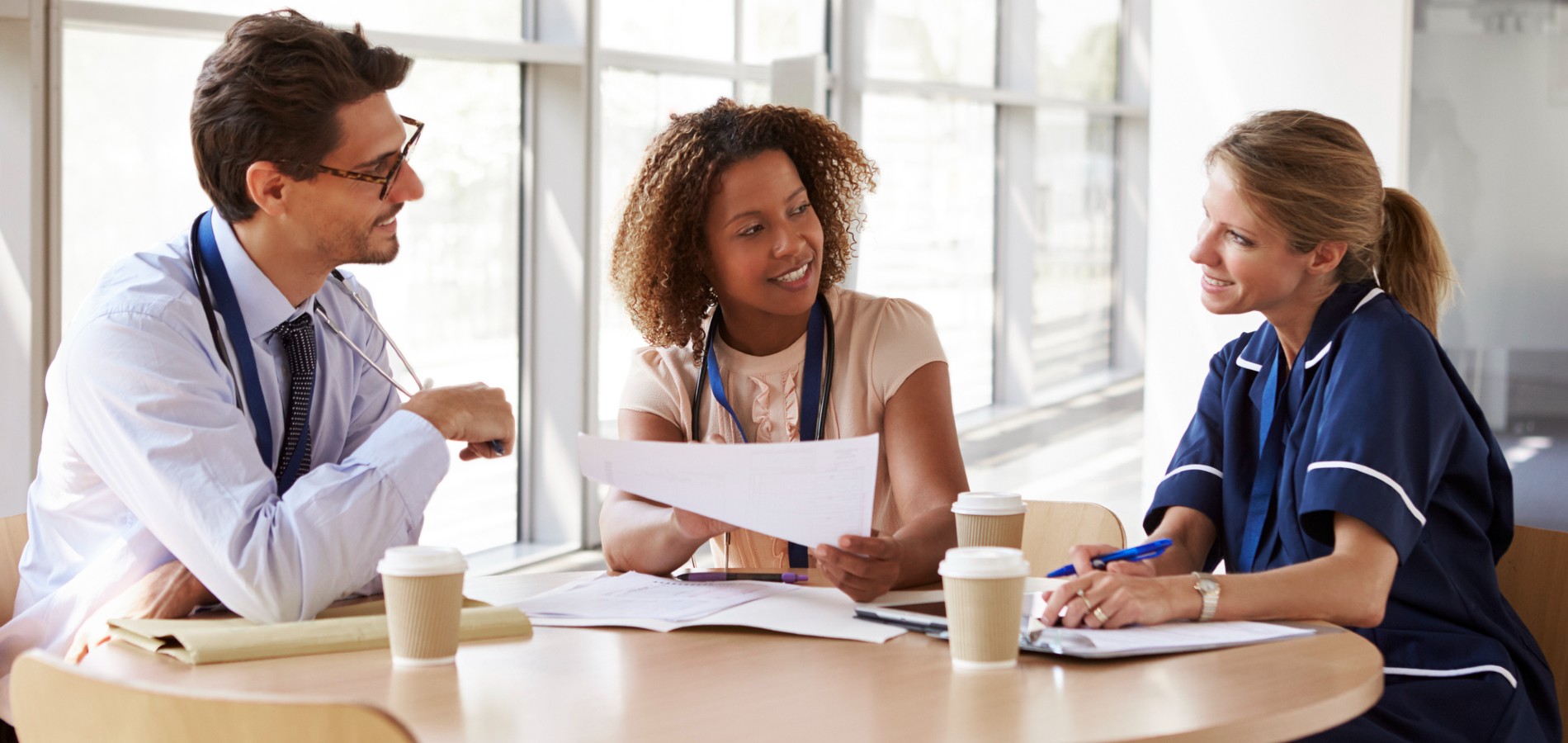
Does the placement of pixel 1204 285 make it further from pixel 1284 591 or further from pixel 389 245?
pixel 389 245

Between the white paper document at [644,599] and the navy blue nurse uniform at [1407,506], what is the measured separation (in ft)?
2.32

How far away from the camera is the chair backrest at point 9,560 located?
1.98 m

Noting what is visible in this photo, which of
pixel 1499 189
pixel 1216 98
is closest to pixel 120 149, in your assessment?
pixel 1216 98

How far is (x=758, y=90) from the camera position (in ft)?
21.0

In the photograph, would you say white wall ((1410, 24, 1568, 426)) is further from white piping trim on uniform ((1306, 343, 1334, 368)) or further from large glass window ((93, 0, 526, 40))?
large glass window ((93, 0, 526, 40))

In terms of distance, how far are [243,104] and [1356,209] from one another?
1.57 m

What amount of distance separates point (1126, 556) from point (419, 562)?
0.87m

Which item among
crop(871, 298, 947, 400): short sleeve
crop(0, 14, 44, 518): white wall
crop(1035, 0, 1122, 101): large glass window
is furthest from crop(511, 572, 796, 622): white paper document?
crop(1035, 0, 1122, 101): large glass window

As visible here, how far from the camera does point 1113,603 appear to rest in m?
1.60

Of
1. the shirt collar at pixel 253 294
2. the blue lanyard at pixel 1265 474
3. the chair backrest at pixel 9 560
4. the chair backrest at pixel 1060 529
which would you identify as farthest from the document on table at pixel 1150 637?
the chair backrest at pixel 9 560

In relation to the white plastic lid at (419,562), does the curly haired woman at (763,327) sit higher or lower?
higher

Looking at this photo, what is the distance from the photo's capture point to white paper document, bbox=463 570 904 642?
1.62 meters

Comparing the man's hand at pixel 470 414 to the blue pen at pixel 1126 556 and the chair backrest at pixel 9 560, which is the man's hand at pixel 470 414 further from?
the blue pen at pixel 1126 556

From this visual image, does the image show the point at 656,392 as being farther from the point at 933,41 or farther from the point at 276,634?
the point at 933,41
